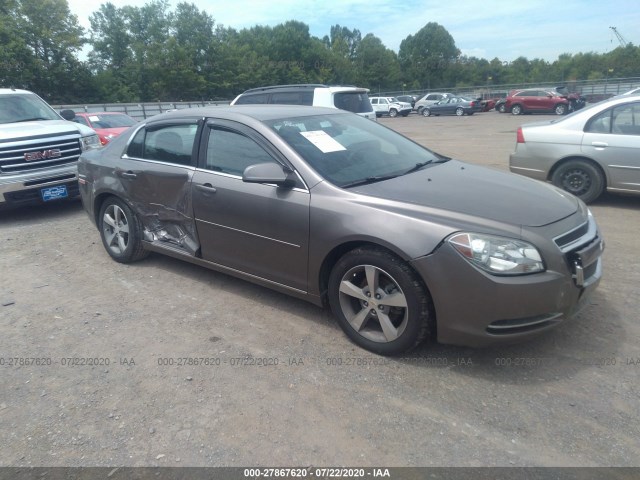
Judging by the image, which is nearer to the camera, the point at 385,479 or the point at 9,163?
the point at 385,479

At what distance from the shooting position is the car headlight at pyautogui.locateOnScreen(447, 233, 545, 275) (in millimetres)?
2799

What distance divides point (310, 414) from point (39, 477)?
54.3 inches

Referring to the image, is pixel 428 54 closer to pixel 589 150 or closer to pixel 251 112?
pixel 589 150

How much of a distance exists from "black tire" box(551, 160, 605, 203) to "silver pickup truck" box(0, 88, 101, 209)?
7.17 metres

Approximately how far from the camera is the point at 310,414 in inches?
108

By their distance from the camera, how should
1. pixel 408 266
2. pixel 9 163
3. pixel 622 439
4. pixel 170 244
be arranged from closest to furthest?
pixel 622 439
pixel 408 266
pixel 170 244
pixel 9 163

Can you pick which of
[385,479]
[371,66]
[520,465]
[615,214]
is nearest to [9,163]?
[385,479]

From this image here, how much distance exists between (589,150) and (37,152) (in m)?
7.78

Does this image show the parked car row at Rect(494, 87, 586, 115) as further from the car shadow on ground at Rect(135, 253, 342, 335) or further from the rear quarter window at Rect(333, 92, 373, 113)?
the car shadow on ground at Rect(135, 253, 342, 335)

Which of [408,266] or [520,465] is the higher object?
[408,266]

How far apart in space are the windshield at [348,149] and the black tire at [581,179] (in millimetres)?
3393

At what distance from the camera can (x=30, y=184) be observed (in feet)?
22.3

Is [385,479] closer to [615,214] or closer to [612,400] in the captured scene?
[612,400]

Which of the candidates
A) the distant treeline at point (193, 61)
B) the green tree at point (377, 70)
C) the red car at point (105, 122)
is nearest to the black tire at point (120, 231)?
the red car at point (105, 122)
